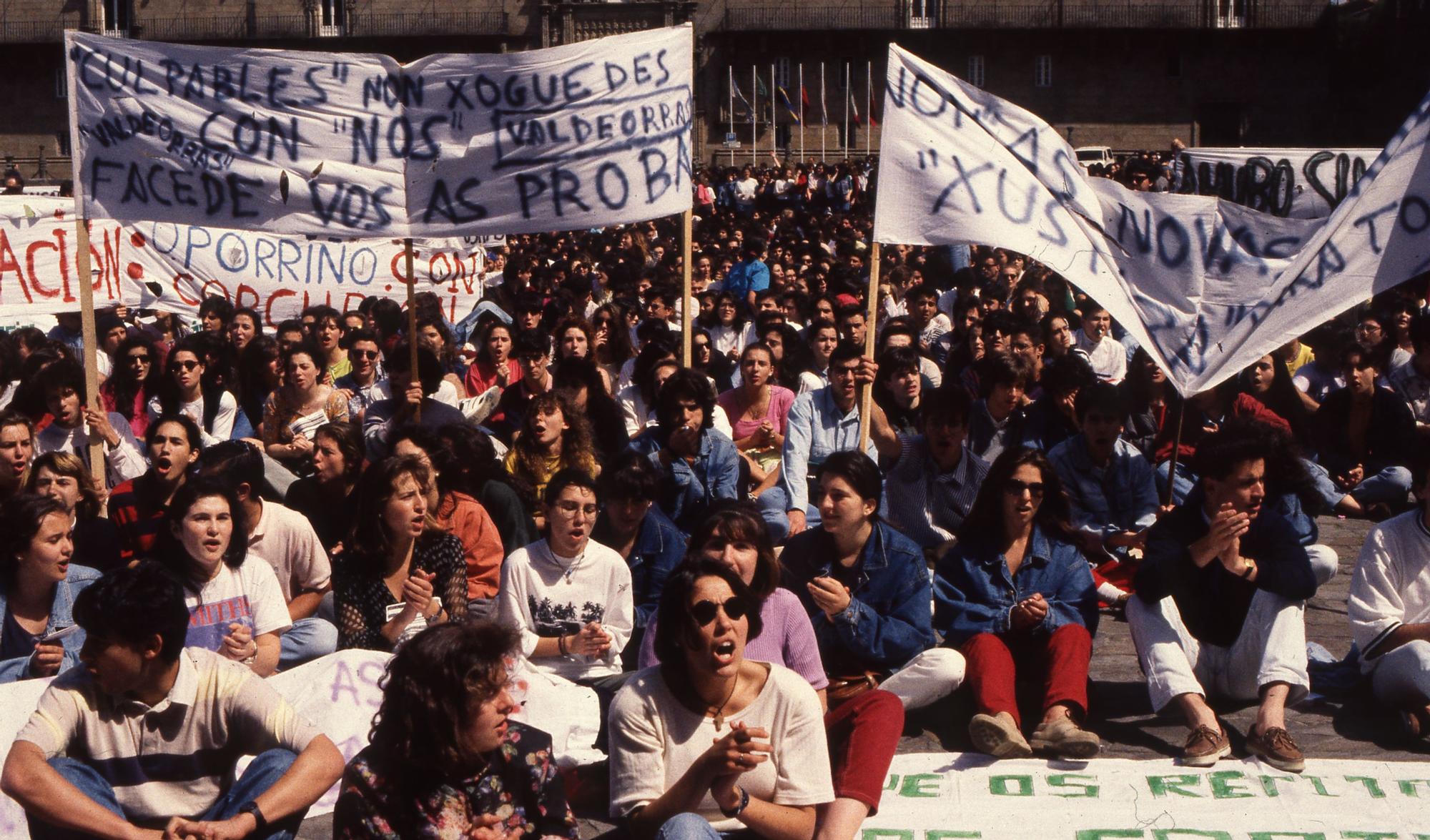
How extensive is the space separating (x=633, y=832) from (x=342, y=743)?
1.56 metres

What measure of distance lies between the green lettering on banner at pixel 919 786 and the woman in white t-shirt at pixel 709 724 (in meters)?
1.07

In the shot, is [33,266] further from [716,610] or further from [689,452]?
[716,610]

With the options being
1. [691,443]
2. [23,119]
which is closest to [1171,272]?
[691,443]

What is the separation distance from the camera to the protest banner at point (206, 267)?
10.1m

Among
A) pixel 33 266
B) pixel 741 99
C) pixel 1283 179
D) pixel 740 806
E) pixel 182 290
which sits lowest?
pixel 740 806

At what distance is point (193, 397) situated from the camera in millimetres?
9258

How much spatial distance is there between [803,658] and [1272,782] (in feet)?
5.19

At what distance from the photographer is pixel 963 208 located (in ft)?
22.7

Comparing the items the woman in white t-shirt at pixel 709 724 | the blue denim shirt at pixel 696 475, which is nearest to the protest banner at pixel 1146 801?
the woman in white t-shirt at pixel 709 724

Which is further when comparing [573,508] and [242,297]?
[242,297]

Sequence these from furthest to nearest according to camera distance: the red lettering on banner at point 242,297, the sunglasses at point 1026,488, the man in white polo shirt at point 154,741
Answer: the red lettering on banner at point 242,297, the sunglasses at point 1026,488, the man in white polo shirt at point 154,741

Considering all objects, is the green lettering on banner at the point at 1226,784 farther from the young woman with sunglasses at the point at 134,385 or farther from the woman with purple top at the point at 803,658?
the young woman with sunglasses at the point at 134,385

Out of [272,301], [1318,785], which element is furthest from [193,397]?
[1318,785]

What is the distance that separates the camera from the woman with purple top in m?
5.07
